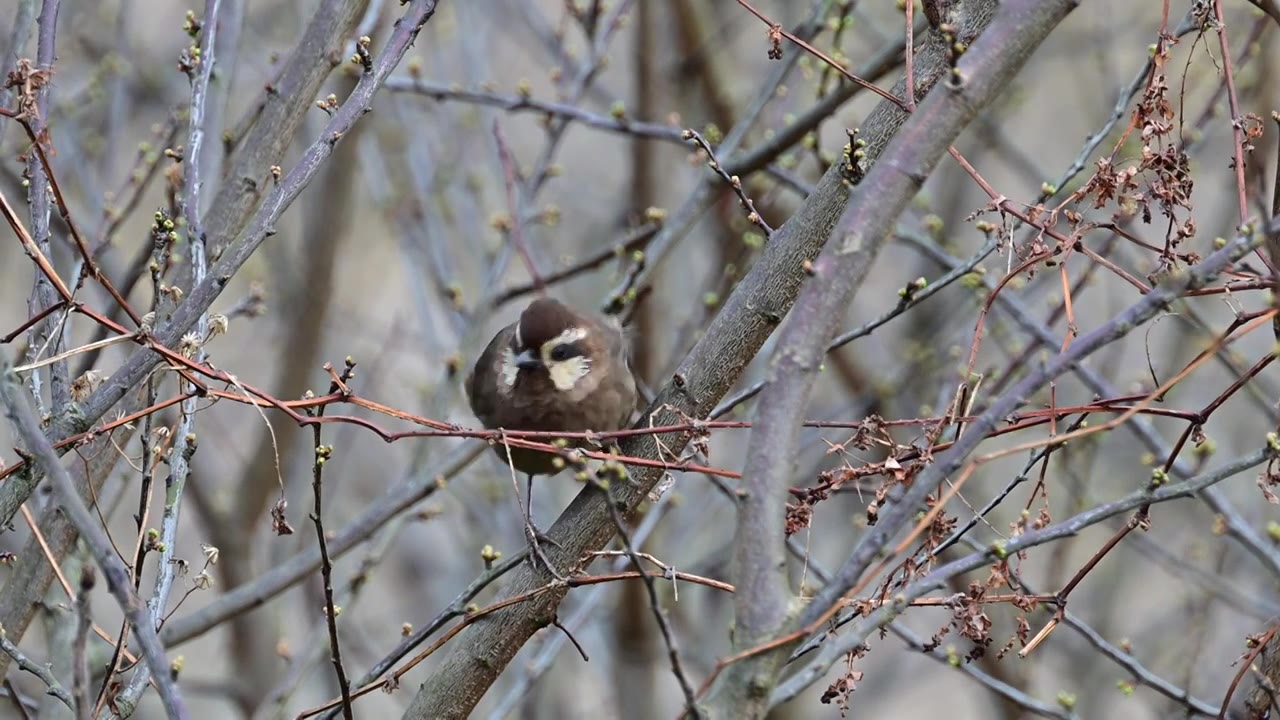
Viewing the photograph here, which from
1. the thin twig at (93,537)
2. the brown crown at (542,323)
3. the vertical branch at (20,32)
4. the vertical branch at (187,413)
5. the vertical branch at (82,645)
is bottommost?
the vertical branch at (82,645)

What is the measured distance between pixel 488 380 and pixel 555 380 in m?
0.29

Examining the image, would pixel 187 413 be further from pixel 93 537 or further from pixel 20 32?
pixel 20 32

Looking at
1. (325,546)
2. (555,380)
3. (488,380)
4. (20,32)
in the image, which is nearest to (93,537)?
(325,546)

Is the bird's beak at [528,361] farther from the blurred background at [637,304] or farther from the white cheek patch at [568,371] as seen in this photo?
the blurred background at [637,304]

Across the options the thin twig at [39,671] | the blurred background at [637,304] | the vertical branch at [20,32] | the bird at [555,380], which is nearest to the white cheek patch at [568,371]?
the bird at [555,380]

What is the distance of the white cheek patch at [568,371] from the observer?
4.36m

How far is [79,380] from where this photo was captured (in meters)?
2.74

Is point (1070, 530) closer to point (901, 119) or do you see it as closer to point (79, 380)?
point (901, 119)

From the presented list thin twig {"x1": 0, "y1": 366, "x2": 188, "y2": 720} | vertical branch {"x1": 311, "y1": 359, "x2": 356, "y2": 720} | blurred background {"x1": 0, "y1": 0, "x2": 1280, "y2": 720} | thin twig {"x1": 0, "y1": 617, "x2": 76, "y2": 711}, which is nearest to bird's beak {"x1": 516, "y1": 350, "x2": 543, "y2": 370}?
blurred background {"x1": 0, "y1": 0, "x2": 1280, "y2": 720}

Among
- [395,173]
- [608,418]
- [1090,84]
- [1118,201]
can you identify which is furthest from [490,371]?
[1090,84]

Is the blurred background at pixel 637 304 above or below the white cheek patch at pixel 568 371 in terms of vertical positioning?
above

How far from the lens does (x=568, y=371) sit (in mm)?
4383

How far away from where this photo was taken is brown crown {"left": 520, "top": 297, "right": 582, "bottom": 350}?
14.6 ft

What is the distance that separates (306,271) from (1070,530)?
18.1ft
